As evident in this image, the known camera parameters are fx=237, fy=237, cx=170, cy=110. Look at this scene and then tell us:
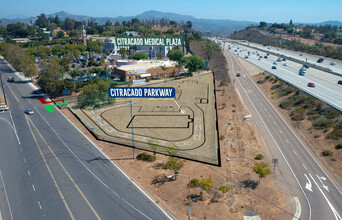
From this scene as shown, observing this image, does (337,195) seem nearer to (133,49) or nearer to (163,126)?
(163,126)

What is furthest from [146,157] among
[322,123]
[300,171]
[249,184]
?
[322,123]

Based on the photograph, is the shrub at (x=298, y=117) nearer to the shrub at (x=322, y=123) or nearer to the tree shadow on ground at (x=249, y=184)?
the shrub at (x=322, y=123)

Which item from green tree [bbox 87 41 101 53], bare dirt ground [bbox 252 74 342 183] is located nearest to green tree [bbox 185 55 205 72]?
bare dirt ground [bbox 252 74 342 183]

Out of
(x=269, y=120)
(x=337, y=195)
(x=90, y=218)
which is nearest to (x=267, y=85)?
(x=269, y=120)

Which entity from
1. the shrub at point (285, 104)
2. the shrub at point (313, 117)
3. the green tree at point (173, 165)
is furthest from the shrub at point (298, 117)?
the green tree at point (173, 165)

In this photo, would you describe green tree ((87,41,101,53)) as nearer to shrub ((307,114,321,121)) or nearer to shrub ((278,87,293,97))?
shrub ((278,87,293,97))

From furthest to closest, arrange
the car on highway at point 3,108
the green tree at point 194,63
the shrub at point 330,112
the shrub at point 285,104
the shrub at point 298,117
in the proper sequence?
1. the green tree at point 194,63
2. the shrub at point 285,104
3. the car on highway at point 3,108
4. the shrub at point 298,117
5. the shrub at point 330,112
